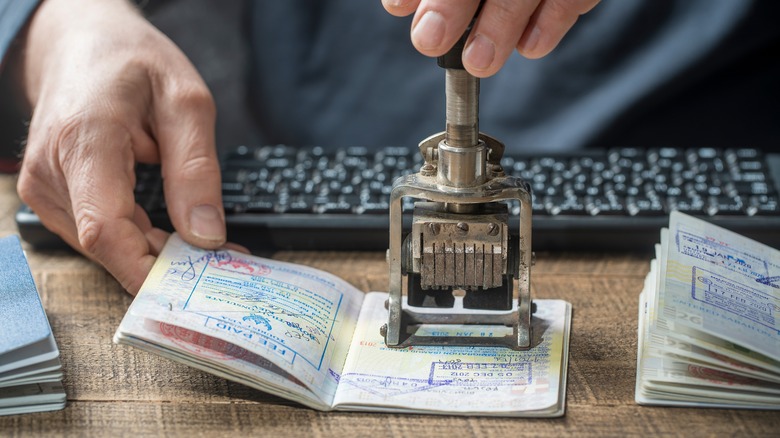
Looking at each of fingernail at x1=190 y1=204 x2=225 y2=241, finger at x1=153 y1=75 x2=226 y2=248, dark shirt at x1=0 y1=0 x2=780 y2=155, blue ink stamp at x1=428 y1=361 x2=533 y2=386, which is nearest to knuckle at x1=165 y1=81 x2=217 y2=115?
finger at x1=153 y1=75 x2=226 y2=248

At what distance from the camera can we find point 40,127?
85cm

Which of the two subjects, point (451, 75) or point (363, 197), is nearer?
point (451, 75)

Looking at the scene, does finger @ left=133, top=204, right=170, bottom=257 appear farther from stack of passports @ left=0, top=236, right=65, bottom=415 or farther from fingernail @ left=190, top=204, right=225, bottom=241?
stack of passports @ left=0, top=236, right=65, bottom=415

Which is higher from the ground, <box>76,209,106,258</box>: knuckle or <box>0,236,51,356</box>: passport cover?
<box>76,209,106,258</box>: knuckle

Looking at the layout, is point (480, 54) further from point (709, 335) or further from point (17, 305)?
point (17, 305)

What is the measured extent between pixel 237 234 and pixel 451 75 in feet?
1.04

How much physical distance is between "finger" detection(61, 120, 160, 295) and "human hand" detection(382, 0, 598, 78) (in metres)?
0.30

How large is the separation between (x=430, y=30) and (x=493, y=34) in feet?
0.16

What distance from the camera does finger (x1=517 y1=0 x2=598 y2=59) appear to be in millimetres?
661

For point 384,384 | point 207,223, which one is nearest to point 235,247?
point 207,223

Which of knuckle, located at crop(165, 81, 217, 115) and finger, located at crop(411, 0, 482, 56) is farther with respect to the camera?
knuckle, located at crop(165, 81, 217, 115)

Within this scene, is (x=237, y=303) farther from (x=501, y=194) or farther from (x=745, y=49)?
(x=745, y=49)

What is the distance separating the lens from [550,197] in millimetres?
889

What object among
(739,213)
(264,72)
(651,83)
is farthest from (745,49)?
(264,72)
